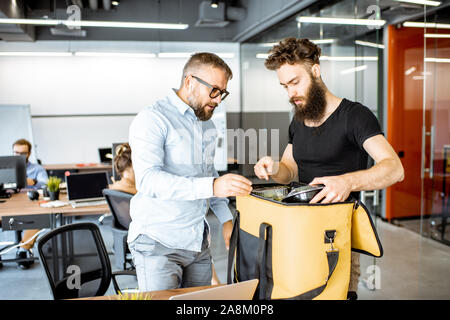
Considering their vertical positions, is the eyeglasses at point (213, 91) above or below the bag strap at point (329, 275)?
above

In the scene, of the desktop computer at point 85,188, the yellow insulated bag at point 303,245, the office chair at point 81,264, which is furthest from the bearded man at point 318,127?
the desktop computer at point 85,188

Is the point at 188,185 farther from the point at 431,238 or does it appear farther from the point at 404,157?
the point at 404,157

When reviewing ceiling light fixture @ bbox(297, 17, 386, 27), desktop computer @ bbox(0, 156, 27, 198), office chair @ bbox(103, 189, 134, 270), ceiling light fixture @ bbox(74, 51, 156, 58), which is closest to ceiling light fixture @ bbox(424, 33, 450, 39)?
ceiling light fixture @ bbox(297, 17, 386, 27)

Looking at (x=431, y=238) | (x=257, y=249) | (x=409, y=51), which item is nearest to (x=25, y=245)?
(x=257, y=249)

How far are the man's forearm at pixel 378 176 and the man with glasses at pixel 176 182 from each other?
53 cm

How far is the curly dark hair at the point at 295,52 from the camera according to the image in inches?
71.8

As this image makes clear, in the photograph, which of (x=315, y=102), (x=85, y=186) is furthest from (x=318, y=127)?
(x=85, y=186)

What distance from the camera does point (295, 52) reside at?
183 cm

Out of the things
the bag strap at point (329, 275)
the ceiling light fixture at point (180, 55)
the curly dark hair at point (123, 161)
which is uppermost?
the ceiling light fixture at point (180, 55)

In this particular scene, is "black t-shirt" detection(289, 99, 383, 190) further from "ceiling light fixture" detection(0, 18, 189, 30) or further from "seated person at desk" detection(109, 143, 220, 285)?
"ceiling light fixture" detection(0, 18, 189, 30)

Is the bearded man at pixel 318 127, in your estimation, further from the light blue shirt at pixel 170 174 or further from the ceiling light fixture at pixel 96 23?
the ceiling light fixture at pixel 96 23

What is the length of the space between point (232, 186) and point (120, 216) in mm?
2566

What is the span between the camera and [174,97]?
1.85 meters
